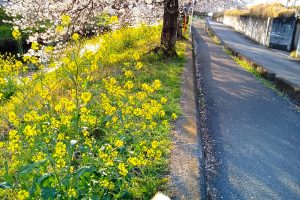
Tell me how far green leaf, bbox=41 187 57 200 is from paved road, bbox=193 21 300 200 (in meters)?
1.99

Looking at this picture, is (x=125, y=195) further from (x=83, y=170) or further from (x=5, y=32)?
(x=5, y=32)

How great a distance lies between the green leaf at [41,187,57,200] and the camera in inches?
93.3

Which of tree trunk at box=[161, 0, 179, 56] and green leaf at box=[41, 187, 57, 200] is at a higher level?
tree trunk at box=[161, 0, 179, 56]

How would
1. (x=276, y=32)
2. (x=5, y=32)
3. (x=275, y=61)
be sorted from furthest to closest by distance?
(x=276, y=32) → (x=5, y=32) → (x=275, y=61)

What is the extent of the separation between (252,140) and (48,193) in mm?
3853

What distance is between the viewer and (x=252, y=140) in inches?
214

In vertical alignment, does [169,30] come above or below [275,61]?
above

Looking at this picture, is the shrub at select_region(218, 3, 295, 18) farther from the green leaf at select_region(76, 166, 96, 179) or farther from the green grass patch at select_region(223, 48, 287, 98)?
the green leaf at select_region(76, 166, 96, 179)

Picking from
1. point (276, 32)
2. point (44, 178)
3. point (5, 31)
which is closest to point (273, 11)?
point (276, 32)

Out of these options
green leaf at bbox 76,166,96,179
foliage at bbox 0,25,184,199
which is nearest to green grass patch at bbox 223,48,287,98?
foliage at bbox 0,25,184,199

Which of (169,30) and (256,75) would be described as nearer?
(169,30)

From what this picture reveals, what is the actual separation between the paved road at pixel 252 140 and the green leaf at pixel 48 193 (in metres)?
1.99

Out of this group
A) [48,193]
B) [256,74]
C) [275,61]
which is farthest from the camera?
[275,61]

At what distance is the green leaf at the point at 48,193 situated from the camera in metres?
2.37
